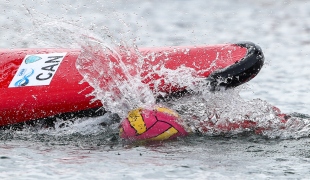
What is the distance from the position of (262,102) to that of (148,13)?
10360 millimetres

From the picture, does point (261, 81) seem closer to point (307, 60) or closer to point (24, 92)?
point (307, 60)

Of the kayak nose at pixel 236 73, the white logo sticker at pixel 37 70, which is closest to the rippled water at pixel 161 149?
the kayak nose at pixel 236 73

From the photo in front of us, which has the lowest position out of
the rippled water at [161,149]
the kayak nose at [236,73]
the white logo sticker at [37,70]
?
the rippled water at [161,149]

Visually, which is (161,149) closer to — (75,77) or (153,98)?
(153,98)

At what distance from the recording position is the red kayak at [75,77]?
8703 mm

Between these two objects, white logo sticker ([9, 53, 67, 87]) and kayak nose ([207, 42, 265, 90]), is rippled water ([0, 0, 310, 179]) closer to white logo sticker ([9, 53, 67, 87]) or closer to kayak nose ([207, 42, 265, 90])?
kayak nose ([207, 42, 265, 90])

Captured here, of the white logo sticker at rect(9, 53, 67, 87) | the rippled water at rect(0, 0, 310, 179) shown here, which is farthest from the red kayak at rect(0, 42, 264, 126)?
the rippled water at rect(0, 0, 310, 179)

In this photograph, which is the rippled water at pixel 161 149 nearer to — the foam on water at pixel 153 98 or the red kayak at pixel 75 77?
the foam on water at pixel 153 98

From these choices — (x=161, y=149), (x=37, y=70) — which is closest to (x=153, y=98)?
(x=161, y=149)

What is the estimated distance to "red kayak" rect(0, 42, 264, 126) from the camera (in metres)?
8.70

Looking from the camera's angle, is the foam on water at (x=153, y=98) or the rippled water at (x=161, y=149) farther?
the foam on water at (x=153, y=98)

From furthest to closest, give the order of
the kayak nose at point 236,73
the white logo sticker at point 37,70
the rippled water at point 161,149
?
the white logo sticker at point 37,70 < the kayak nose at point 236,73 < the rippled water at point 161,149

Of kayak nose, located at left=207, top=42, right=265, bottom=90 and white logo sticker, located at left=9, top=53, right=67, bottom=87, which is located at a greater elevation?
white logo sticker, located at left=9, top=53, right=67, bottom=87

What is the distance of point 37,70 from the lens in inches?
354
